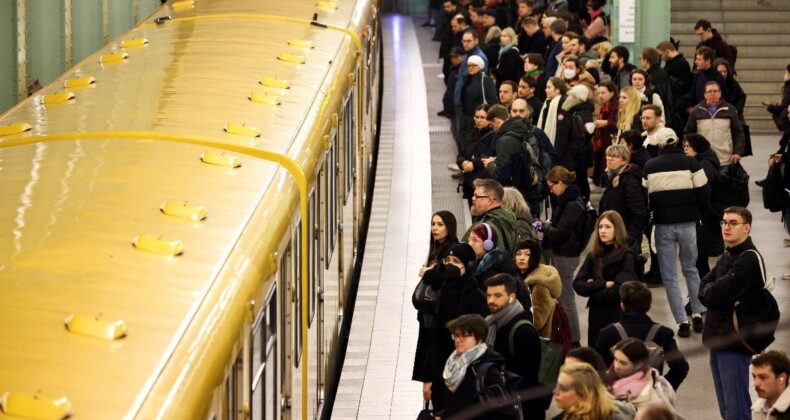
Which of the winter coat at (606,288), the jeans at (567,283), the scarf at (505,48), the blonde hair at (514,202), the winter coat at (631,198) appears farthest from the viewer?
the scarf at (505,48)

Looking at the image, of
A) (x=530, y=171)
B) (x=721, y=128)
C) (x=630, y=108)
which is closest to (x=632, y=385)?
(x=530, y=171)

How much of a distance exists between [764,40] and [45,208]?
67.0 feet

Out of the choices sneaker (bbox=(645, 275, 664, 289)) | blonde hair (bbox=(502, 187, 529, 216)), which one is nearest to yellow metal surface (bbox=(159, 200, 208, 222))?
blonde hair (bbox=(502, 187, 529, 216))

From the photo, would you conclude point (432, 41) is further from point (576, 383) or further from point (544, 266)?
point (576, 383)

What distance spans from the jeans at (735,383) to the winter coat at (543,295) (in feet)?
3.79

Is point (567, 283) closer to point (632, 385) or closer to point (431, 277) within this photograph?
point (431, 277)

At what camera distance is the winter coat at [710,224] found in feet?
42.1

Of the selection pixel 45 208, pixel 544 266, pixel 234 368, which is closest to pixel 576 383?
pixel 234 368

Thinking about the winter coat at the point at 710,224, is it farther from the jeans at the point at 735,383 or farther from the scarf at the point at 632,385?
the scarf at the point at 632,385

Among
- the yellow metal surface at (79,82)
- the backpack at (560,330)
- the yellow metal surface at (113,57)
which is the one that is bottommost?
the backpack at (560,330)

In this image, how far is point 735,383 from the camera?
945cm

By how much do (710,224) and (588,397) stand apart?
6.83 metres

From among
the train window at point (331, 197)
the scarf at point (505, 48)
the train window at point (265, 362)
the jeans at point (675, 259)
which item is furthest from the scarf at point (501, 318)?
the scarf at point (505, 48)

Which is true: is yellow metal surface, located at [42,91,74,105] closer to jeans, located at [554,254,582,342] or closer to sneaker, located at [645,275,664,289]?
jeans, located at [554,254,582,342]
